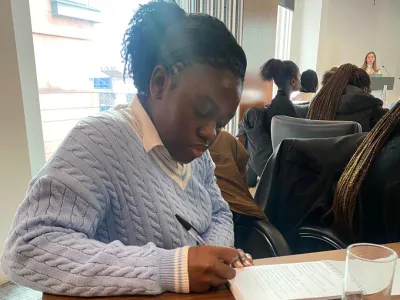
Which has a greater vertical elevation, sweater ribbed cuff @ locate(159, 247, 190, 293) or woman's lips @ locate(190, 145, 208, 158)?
woman's lips @ locate(190, 145, 208, 158)

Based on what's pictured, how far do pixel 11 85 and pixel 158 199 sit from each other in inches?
50.2

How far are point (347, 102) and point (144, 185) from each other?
2.05m

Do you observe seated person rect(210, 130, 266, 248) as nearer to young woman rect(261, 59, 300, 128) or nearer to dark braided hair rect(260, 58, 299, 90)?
young woman rect(261, 59, 300, 128)

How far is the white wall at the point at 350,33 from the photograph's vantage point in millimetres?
5621

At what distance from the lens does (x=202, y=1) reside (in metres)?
2.64

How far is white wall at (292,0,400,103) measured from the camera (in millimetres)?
5621

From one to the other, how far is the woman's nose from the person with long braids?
185 centimetres

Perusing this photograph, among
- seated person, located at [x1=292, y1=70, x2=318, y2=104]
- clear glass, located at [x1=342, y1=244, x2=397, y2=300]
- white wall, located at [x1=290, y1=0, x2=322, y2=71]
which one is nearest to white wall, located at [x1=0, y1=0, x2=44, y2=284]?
clear glass, located at [x1=342, y1=244, x2=397, y2=300]

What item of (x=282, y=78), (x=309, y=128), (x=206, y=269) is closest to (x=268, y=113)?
(x=282, y=78)

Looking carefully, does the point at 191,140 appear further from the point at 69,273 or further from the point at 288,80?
the point at 288,80

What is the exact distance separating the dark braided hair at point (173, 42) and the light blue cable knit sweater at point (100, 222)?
6.1 inches

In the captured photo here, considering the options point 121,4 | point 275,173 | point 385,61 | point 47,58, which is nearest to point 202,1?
point 121,4

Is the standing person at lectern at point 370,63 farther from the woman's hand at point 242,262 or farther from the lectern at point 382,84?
the woman's hand at point 242,262

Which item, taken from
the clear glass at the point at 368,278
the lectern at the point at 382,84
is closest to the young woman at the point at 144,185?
the clear glass at the point at 368,278
